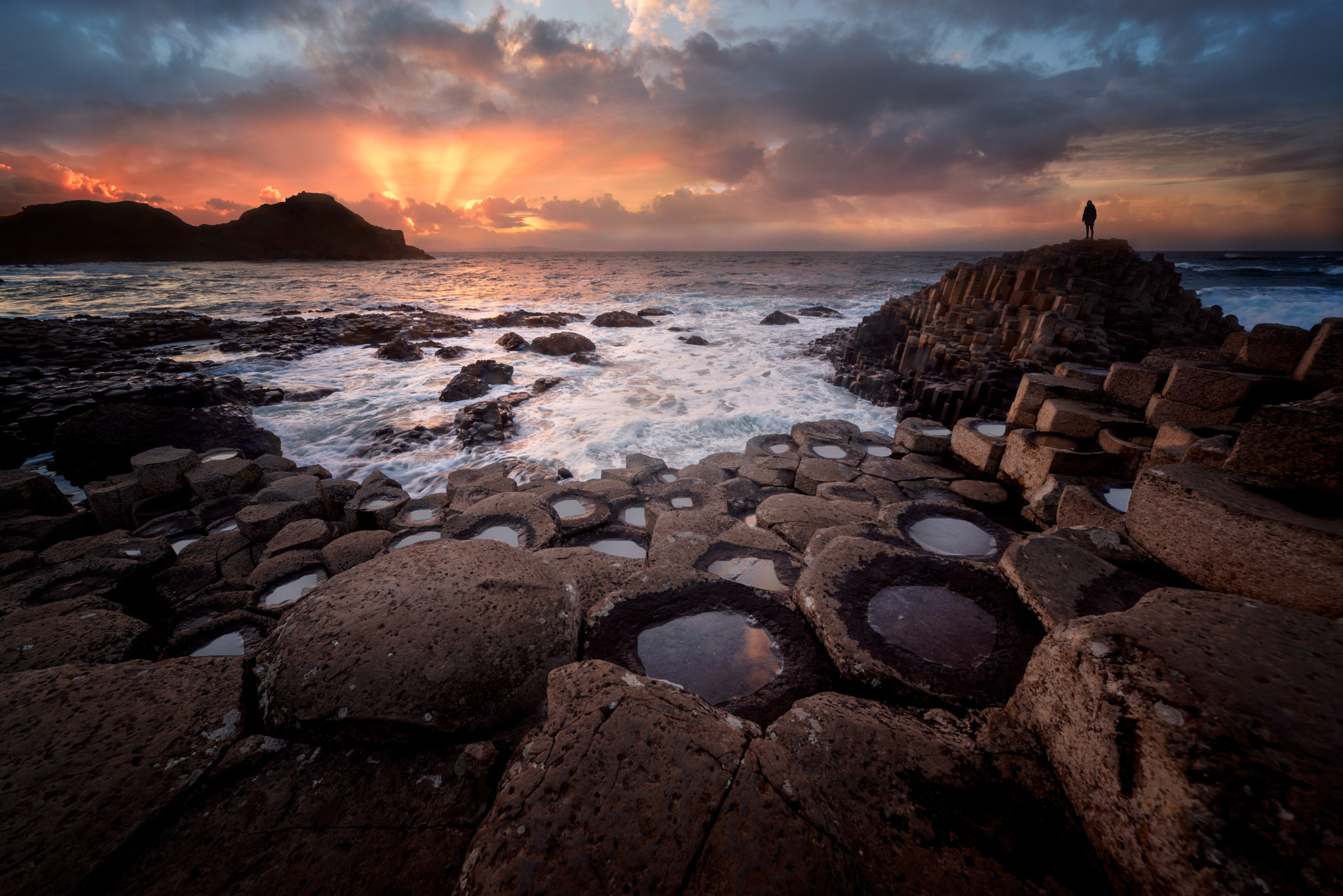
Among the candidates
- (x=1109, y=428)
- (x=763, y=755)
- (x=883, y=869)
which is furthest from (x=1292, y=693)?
(x=1109, y=428)

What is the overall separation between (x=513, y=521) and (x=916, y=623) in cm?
376

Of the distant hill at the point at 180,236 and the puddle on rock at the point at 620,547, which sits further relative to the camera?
the distant hill at the point at 180,236

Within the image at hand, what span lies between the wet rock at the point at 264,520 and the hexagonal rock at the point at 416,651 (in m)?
3.80

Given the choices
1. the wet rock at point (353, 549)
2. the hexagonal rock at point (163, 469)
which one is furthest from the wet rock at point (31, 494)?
the wet rock at point (353, 549)

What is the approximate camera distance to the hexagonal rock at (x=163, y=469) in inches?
224

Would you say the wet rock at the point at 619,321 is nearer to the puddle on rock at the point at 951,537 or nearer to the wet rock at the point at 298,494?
the wet rock at the point at 298,494

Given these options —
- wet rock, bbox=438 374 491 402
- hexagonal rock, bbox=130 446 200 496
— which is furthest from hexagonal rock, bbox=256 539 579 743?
wet rock, bbox=438 374 491 402

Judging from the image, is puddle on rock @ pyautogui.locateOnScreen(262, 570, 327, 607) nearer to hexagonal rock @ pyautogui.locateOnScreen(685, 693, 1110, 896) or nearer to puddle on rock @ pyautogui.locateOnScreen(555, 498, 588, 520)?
puddle on rock @ pyautogui.locateOnScreen(555, 498, 588, 520)

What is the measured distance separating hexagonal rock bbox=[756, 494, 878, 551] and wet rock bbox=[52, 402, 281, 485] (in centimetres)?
884

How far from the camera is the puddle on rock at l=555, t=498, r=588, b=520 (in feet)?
16.6

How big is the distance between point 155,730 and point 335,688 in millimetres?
576

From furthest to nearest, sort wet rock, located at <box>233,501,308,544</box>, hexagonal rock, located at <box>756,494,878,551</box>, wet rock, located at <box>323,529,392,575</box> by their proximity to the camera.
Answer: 1. wet rock, located at <box>233,501,308,544</box>
2. wet rock, located at <box>323,529,392,575</box>
3. hexagonal rock, located at <box>756,494,878,551</box>

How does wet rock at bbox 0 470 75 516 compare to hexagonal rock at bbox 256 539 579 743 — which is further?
wet rock at bbox 0 470 75 516

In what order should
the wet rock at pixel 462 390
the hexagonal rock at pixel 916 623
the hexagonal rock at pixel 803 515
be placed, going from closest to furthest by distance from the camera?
the hexagonal rock at pixel 916 623
the hexagonal rock at pixel 803 515
the wet rock at pixel 462 390
